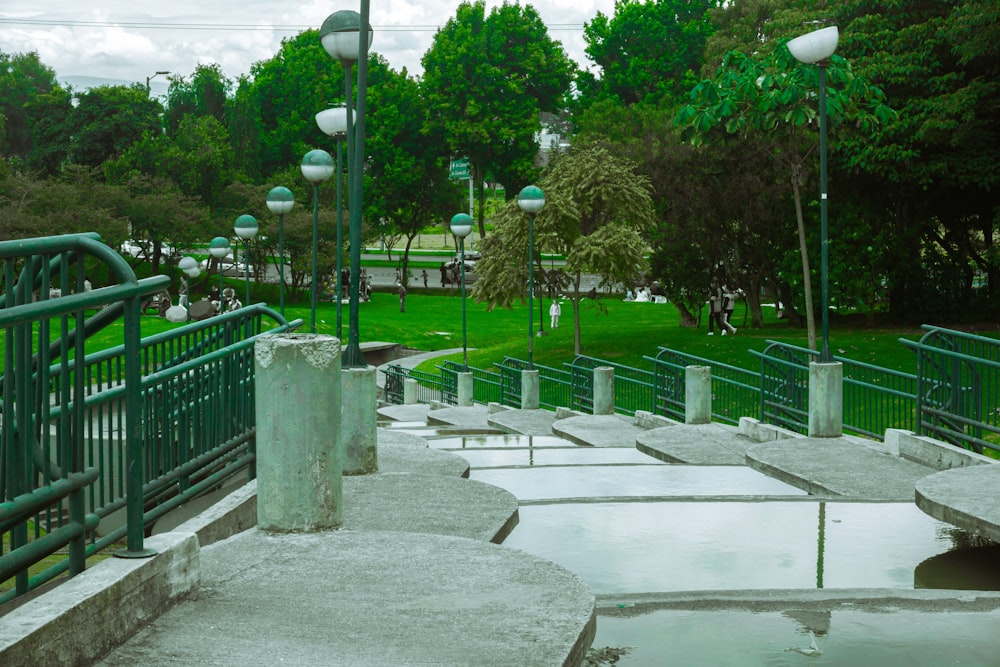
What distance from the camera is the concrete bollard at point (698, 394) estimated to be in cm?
1653

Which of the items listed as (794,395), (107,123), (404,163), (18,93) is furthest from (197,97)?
(794,395)

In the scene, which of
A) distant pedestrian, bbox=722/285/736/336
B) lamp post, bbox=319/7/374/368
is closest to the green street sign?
distant pedestrian, bbox=722/285/736/336

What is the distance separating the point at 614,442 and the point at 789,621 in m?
10.3

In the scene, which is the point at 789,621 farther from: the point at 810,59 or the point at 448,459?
the point at 810,59

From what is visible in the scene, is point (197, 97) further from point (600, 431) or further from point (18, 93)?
point (600, 431)

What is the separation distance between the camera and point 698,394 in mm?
16594

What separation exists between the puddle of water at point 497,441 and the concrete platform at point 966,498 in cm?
738

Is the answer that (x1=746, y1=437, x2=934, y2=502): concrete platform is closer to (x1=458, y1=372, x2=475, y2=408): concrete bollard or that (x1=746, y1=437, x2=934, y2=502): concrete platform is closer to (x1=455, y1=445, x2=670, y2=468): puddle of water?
(x1=455, y1=445, x2=670, y2=468): puddle of water

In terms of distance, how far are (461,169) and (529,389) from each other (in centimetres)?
5035

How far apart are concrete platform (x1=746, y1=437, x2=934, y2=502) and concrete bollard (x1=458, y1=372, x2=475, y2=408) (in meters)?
15.8

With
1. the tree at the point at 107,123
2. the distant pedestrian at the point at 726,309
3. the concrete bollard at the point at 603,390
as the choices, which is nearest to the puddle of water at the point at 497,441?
the concrete bollard at the point at 603,390

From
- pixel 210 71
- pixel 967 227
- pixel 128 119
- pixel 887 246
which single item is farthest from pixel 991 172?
pixel 210 71

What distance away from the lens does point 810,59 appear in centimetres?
1399

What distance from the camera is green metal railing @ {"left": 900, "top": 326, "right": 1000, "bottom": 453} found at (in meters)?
10.8
